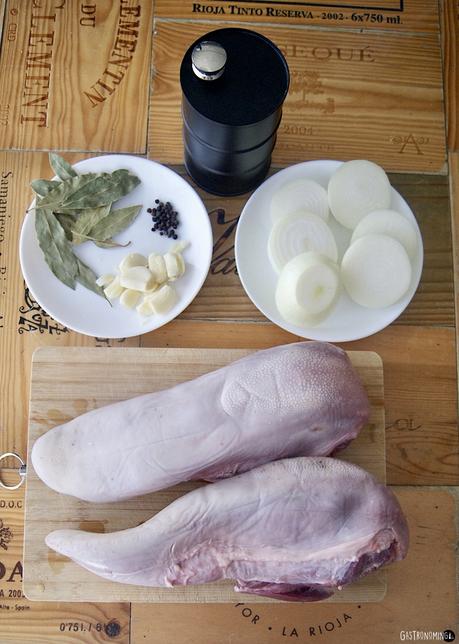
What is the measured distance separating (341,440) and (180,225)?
58 centimetres

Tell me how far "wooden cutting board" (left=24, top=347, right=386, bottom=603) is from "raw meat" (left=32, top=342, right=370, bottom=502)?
0.25 feet

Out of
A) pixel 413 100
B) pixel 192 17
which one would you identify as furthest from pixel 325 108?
pixel 192 17

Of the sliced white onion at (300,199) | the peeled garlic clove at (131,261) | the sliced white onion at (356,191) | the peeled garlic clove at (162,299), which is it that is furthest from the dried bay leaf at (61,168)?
the sliced white onion at (356,191)

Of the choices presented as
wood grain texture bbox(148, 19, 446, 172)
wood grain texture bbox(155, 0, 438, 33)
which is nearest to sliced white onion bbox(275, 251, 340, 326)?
wood grain texture bbox(148, 19, 446, 172)

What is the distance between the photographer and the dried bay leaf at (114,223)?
1.27m

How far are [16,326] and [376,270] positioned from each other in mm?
801

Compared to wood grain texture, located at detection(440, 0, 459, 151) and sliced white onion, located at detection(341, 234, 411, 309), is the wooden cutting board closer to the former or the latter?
sliced white onion, located at detection(341, 234, 411, 309)

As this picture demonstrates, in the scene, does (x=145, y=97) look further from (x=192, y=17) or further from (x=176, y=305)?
(x=176, y=305)

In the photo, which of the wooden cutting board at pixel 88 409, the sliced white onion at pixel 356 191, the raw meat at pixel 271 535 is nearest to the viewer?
the raw meat at pixel 271 535

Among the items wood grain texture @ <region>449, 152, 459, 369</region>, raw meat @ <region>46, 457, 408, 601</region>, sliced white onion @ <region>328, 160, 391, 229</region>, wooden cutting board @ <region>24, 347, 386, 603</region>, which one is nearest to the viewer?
raw meat @ <region>46, 457, 408, 601</region>

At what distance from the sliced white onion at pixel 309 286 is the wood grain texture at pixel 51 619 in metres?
0.73

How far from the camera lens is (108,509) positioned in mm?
1175

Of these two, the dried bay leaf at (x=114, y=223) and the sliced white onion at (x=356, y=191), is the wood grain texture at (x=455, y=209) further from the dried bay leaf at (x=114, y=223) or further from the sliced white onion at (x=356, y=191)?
the dried bay leaf at (x=114, y=223)

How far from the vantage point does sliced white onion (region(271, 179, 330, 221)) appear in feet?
4.11
